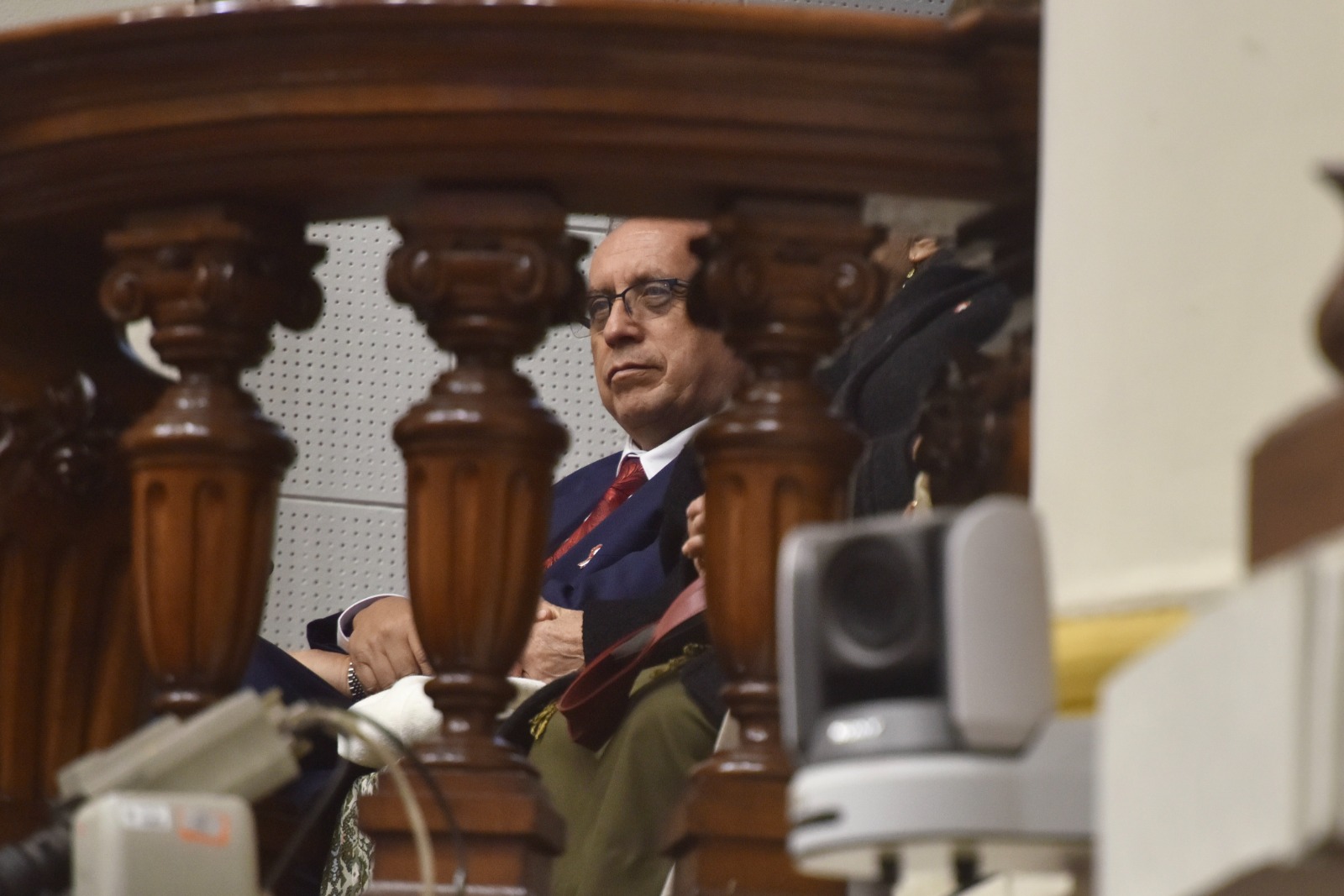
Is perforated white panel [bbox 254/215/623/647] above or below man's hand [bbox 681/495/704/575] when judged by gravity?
above

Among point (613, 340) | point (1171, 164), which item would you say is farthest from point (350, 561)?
point (1171, 164)

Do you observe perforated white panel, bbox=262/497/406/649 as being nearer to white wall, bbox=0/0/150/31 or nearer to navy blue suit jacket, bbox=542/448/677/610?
white wall, bbox=0/0/150/31

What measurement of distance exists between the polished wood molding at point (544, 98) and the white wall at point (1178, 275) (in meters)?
0.15

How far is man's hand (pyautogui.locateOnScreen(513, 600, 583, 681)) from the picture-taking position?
8.61ft

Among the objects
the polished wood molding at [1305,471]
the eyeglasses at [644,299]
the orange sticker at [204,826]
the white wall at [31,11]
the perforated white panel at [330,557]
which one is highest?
the white wall at [31,11]

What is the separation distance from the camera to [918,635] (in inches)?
41.7

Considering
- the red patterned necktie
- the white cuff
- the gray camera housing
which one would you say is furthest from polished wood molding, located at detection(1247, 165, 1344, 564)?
the white cuff

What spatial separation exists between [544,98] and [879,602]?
460mm

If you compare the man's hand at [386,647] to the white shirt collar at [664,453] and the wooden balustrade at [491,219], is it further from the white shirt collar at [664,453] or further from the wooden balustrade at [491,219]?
the wooden balustrade at [491,219]

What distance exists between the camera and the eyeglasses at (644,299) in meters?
3.04

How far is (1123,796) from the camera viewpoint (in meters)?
0.94

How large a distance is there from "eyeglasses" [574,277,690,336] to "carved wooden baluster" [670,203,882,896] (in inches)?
63.2

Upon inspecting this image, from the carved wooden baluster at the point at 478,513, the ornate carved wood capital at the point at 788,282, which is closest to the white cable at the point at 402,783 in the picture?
the carved wooden baluster at the point at 478,513

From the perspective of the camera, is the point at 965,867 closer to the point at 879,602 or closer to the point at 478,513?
the point at 879,602
